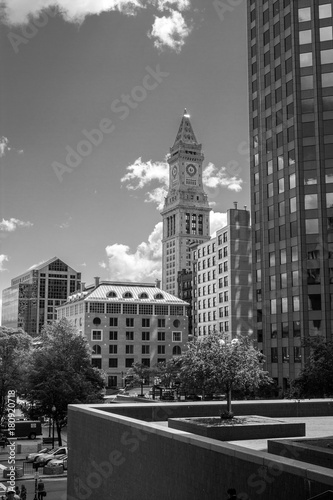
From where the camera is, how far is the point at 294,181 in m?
77.4

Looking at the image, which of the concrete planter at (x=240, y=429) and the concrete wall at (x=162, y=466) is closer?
the concrete wall at (x=162, y=466)

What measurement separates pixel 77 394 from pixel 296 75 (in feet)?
167

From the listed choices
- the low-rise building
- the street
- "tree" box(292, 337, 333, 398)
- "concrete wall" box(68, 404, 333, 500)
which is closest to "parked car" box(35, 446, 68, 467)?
the street

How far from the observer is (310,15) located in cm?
7744

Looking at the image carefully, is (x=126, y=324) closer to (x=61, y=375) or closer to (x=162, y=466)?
(x=61, y=375)

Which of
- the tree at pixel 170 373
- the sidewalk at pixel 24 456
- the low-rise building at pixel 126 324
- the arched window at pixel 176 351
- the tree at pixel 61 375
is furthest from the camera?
the arched window at pixel 176 351

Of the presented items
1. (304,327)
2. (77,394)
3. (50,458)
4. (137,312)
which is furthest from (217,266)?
(50,458)

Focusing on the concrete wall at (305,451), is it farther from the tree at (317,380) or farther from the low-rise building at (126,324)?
the low-rise building at (126,324)

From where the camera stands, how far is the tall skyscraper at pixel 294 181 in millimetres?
74562

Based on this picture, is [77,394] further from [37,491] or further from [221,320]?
[221,320]

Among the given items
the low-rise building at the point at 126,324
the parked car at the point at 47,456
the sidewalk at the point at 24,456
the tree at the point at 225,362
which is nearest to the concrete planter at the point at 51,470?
the sidewalk at the point at 24,456

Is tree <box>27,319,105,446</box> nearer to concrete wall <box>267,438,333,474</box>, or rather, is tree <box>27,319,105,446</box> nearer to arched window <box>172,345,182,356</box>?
concrete wall <box>267,438,333,474</box>

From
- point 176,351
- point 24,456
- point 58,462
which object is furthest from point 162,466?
point 176,351

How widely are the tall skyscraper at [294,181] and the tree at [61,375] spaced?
29389mm
